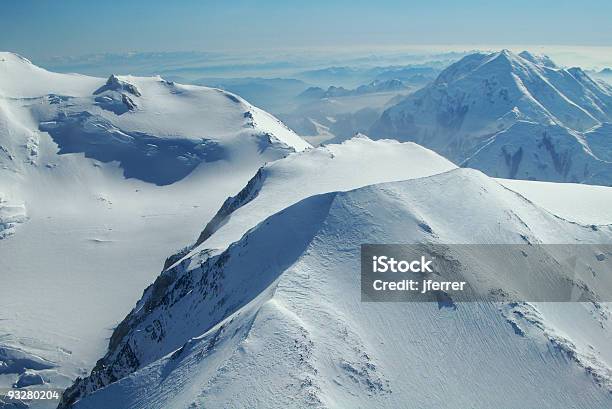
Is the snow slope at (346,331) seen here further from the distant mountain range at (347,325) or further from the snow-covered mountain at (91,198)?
the snow-covered mountain at (91,198)

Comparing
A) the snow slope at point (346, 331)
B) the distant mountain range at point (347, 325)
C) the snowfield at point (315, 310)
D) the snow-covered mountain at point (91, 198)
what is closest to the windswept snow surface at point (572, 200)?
the snowfield at point (315, 310)

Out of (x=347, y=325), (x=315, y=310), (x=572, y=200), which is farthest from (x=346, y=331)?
(x=572, y=200)

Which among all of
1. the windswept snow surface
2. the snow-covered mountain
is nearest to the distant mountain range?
the windswept snow surface

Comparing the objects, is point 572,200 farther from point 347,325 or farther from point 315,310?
point 315,310

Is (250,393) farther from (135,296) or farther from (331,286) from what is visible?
(135,296)

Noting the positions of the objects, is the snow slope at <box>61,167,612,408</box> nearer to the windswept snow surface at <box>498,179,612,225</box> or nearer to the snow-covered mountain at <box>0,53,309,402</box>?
the windswept snow surface at <box>498,179,612,225</box>

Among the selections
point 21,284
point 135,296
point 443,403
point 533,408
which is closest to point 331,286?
point 443,403

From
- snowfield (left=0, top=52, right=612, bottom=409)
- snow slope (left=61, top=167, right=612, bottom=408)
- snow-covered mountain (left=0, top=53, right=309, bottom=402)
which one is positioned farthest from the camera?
snow-covered mountain (left=0, top=53, right=309, bottom=402)
